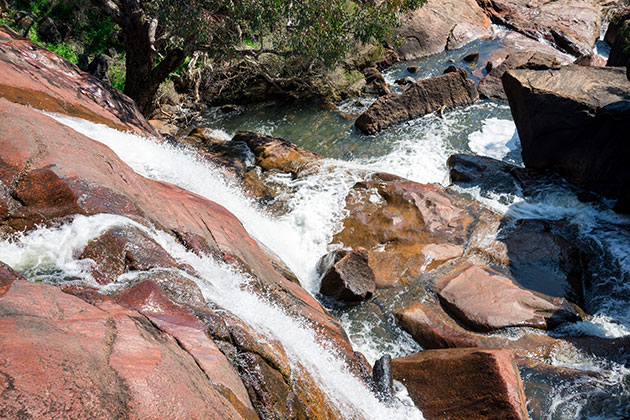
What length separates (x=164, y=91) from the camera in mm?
13594

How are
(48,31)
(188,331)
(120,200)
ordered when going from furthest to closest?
(48,31) → (120,200) → (188,331)

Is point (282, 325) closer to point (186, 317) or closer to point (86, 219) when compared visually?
point (186, 317)

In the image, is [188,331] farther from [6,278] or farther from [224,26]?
[224,26]

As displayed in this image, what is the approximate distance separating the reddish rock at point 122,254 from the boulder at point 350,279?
124 inches

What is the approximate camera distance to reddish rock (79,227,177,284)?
3.75 m

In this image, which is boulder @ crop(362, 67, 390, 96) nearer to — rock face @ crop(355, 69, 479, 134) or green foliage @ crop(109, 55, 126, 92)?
rock face @ crop(355, 69, 479, 134)

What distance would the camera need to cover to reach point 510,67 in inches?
559

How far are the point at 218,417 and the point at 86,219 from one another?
2.27 m

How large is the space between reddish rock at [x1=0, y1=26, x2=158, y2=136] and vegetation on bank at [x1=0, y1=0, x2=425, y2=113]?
1.89m

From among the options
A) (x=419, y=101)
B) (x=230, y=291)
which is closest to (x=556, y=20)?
(x=419, y=101)

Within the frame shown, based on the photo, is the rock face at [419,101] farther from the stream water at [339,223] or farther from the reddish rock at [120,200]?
the reddish rock at [120,200]

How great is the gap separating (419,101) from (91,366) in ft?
39.5

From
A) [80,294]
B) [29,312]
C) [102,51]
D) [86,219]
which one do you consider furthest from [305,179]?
[102,51]

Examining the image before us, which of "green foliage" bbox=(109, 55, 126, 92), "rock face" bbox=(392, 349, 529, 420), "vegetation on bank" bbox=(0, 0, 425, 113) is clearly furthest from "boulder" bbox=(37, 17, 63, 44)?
"rock face" bbox=(392, 349, 529, 420)
